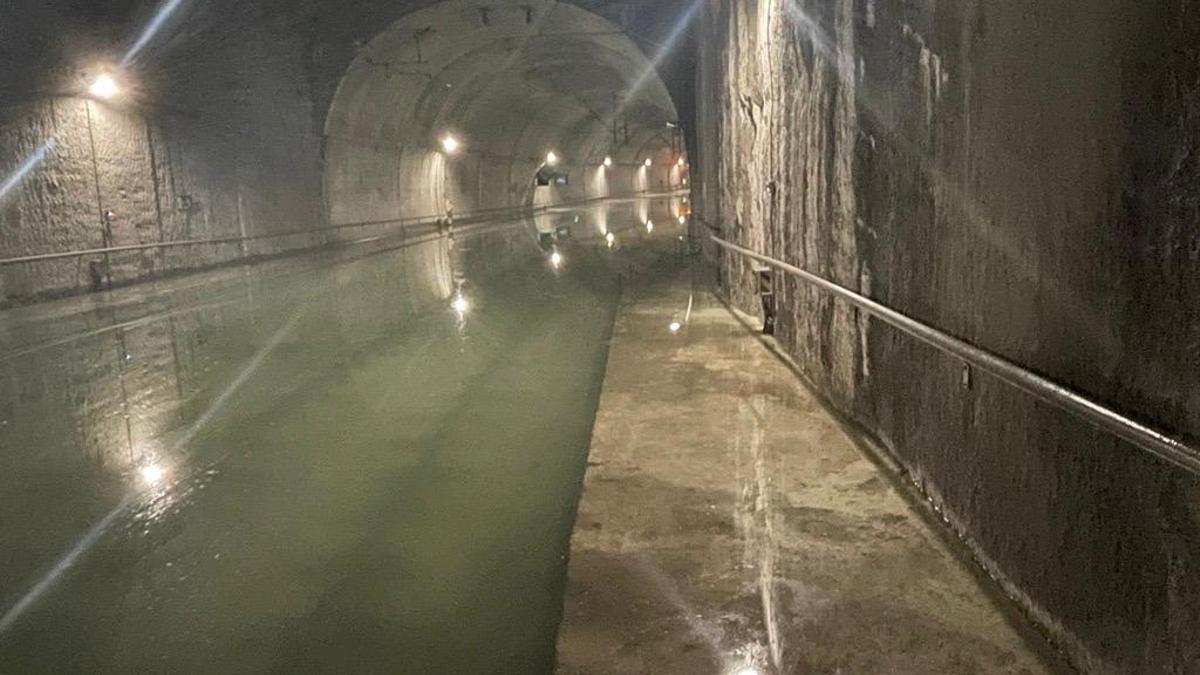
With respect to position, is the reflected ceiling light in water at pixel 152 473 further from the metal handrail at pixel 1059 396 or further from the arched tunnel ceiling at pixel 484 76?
the arched tunnel ceiling at pixel 484 76

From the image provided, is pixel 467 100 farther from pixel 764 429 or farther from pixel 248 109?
pixel 764 429

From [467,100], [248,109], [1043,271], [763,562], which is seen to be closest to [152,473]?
[763,562]

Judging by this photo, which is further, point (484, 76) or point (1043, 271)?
point (484, 76)

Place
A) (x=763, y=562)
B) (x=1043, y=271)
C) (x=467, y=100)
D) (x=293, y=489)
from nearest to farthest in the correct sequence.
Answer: (x=1043, y=271) → (x=763, y=562) → (x=293, y=489) → (x=467, y=100)

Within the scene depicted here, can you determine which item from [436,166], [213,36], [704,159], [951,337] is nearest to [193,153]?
[213,36]

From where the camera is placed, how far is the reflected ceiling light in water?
17.2 ft

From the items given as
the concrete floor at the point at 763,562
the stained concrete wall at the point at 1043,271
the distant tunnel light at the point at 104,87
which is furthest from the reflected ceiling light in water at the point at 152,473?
the distant tunnel light at the point at 104,87

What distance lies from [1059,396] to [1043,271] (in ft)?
1.46

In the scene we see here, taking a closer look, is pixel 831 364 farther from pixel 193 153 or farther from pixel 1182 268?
pixel 193 153

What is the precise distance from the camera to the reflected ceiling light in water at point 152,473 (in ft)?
17.2

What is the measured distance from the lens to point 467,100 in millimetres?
27203

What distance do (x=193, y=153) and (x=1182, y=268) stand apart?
681 inches

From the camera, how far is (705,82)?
42.7 ft

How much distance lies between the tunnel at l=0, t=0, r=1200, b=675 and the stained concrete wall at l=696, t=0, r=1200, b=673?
13 mm
